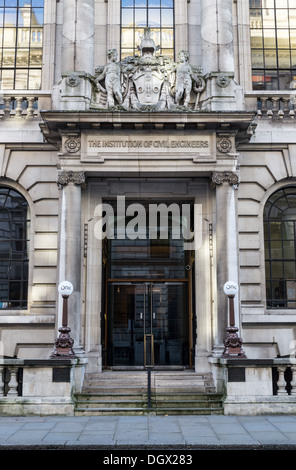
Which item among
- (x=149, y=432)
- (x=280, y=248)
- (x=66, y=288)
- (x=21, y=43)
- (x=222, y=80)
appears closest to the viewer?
(x=149, y=432)

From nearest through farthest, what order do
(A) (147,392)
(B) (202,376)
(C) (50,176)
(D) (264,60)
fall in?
(A) (147,392), (B) (202,376), (C) (50,176), (D) (264,60)

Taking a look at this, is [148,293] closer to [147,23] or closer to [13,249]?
[13,249]

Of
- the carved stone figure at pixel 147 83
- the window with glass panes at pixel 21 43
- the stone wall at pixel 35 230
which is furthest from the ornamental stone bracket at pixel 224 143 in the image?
the window with glass panes at pixel 21 43

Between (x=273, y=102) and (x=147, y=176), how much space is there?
5161 millimetres

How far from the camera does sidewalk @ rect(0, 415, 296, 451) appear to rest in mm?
9930

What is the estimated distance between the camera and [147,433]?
10906mm

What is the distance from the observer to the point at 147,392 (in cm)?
1425

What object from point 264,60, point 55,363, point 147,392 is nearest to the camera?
point 55,363

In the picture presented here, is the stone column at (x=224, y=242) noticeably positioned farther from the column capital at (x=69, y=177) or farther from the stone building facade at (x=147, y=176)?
the column capital at (x=69, y=177)

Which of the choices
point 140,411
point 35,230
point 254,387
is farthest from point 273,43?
point 140,411

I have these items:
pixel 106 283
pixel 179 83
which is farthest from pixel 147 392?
pixel 179 83
